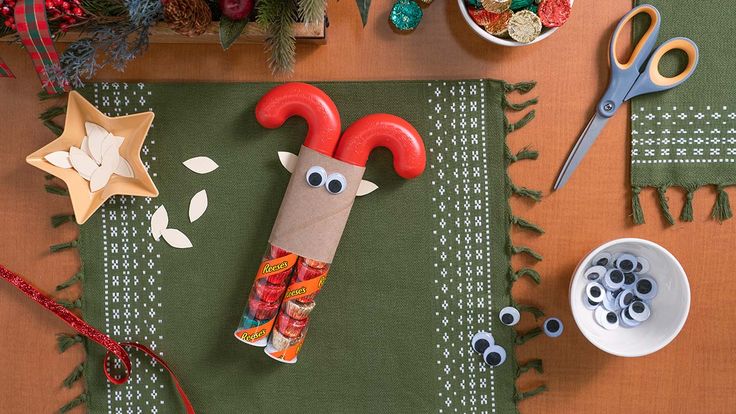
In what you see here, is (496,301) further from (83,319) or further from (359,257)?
(83,319)

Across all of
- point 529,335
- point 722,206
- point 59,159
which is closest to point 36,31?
point 59,159

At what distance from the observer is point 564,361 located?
3.49ft

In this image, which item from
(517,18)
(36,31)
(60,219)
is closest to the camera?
(36,31)

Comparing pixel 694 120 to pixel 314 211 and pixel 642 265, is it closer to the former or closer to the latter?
pixel 642 265

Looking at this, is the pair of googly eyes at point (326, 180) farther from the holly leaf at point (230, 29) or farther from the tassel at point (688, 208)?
the tassel at point (688, 208)

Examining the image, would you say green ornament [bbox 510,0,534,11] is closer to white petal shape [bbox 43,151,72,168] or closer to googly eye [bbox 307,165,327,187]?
googly eye [bbox 307,165,327,187]

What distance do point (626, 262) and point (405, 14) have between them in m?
0.59

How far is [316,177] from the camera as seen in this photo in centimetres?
94

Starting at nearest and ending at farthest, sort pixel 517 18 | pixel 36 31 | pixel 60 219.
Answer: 1. pixel 36 31
2. pixel 517 18
3. pixel 60 219

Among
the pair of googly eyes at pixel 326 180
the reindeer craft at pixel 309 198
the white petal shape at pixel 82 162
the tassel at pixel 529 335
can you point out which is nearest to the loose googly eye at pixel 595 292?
the tassel at pixel 529 335

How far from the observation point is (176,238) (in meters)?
1.03

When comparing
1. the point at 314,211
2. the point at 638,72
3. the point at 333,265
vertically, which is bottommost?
the point at 333,265

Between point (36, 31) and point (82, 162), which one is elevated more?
point (36, 31)

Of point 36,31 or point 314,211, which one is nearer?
point 36,31
